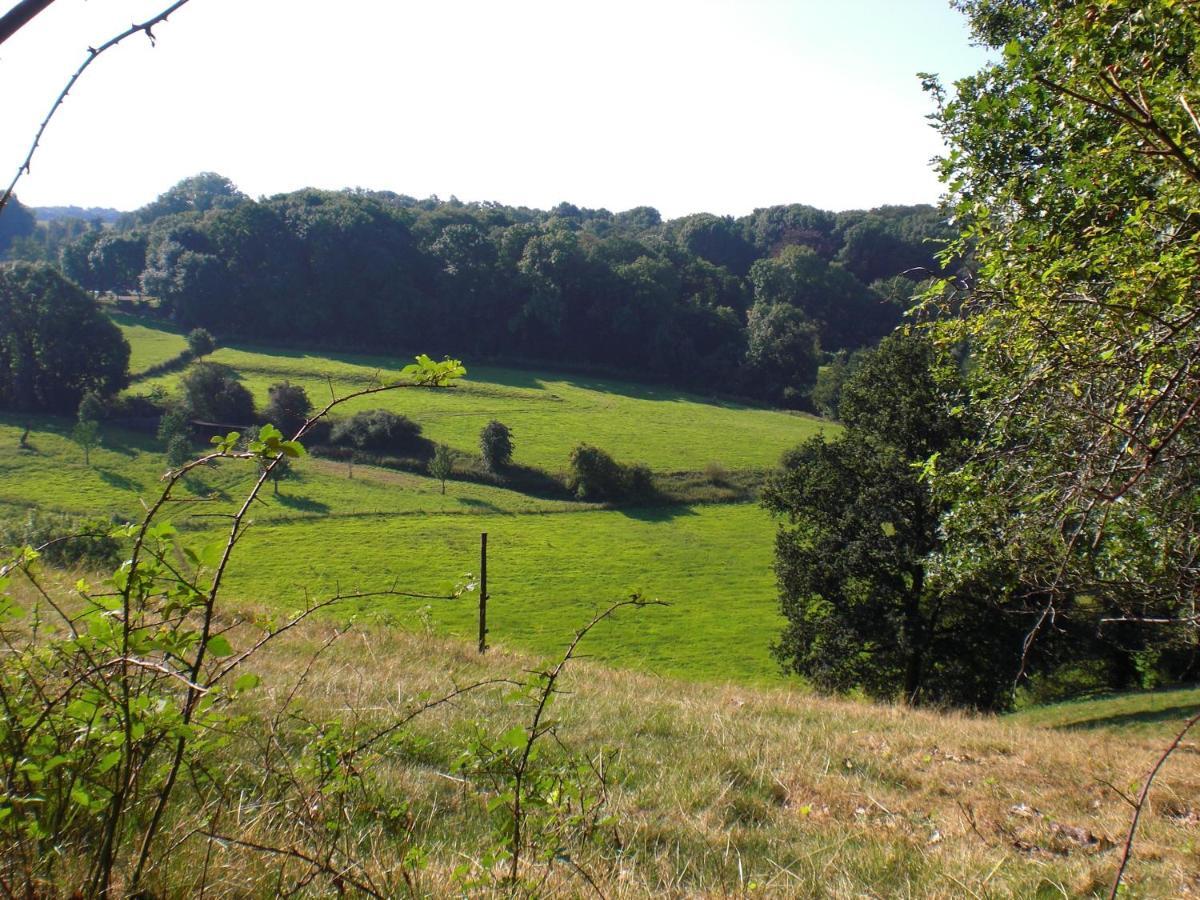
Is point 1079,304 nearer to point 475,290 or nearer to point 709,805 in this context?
point 709,805

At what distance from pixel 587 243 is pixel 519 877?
313ft

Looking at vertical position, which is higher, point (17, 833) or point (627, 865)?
point (17, 833)

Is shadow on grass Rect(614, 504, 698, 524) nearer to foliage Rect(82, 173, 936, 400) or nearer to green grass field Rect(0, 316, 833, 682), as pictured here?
green grass field Rect(0, 316, 833, 682)

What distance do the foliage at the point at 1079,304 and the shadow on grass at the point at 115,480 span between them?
44400 millimetres

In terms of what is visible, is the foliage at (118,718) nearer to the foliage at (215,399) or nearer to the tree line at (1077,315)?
the tree line at (1077,315)

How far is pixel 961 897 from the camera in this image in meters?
3.30

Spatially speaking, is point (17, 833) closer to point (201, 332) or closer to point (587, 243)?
point (201, 332)

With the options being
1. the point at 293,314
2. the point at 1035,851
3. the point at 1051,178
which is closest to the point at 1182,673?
the point at 1051,178

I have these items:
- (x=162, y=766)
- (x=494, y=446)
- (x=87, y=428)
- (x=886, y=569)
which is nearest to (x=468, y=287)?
(x=494, y=446)

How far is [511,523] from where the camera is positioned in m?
47.7

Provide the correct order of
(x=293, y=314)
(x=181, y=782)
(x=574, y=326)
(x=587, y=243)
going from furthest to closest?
1. (x=587, y=243)
2. (x=574, y=326)
3. (x=293, y=314)
4. (x=181, y=782)

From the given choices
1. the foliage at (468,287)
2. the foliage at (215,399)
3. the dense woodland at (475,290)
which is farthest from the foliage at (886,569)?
the foliage at (468,287)

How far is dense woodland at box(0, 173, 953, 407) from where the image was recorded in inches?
3147

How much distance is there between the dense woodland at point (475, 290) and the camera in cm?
7994
